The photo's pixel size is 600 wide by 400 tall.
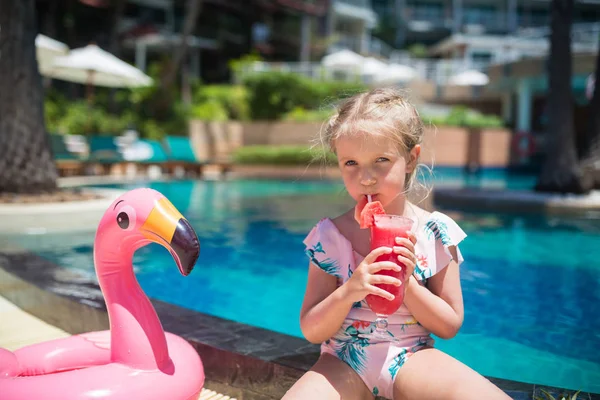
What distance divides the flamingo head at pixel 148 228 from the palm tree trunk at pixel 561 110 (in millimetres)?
9446

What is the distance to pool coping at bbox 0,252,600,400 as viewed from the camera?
87.0 inches

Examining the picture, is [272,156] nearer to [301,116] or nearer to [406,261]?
[301,116]

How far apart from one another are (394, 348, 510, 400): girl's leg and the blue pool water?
1473mm

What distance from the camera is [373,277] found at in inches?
58.7

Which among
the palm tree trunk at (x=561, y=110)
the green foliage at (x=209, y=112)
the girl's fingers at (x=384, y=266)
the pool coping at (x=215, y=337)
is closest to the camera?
the girl's fingers at (x=384, y=266)

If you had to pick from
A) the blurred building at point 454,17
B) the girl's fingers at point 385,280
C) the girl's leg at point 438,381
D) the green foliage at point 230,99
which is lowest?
the girl's leg at point 438,381

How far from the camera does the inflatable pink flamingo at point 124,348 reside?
1.67 meters

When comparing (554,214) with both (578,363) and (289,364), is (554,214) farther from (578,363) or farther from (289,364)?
(289,364)

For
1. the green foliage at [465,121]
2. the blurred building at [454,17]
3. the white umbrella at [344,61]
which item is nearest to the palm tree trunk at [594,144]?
the green foliage at [465,121]

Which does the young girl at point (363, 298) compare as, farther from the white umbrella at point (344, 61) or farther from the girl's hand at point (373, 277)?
the white umbrella at point (344, 61)

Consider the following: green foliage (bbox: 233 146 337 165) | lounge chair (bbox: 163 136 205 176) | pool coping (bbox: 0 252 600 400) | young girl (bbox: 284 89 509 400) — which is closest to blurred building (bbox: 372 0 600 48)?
green foliage (bbox: 233 146 337 165)

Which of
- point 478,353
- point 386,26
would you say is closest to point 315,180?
point 478,353

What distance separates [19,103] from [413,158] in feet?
20.2

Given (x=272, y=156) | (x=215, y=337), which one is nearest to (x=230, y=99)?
(x=272, y=156)
